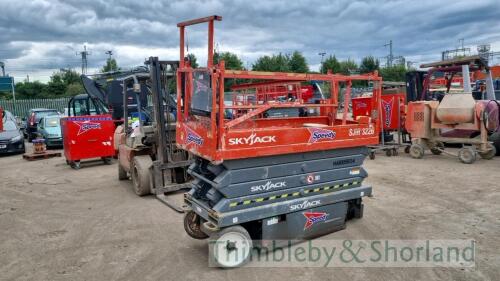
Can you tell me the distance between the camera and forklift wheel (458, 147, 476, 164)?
981 cm

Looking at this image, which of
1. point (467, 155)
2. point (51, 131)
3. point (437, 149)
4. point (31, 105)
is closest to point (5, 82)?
point (31, 105)

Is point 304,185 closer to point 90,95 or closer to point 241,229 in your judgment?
point 241,229

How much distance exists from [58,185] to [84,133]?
2.51m

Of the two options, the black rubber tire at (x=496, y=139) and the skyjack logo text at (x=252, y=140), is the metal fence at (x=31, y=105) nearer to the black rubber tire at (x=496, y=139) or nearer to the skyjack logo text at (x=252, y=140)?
the black rubber tire at (x=496, y=139)

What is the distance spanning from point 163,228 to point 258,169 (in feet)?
6.93

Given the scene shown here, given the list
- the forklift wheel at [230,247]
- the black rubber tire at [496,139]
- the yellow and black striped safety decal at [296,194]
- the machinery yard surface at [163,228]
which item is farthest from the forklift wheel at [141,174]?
the black rubber tire at [496,139]

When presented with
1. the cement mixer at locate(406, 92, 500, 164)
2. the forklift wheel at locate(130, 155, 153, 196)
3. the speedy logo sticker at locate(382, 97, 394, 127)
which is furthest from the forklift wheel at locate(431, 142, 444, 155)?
the forklift wheel at locate(130, 155, 153, 196)

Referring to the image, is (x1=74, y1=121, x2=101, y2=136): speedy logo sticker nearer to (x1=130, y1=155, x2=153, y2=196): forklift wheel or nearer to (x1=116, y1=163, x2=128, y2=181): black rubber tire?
(x1=116, y1=163, x2=128, y2=181): black rubber tire

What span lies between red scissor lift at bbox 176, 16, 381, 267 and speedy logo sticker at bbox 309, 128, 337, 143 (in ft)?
0.04

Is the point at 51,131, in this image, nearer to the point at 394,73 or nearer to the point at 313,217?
the point at 313,217

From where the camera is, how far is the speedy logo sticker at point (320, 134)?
15.2 feet

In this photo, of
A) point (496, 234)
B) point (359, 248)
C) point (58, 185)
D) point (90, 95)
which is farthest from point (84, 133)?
point (496, 234)

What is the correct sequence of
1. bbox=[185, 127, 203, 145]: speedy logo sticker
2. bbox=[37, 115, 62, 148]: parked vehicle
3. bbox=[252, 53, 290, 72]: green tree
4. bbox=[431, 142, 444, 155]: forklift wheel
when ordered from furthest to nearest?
bbox=[252, 53, 290, 72]: green tree → bbox=[37, 115, 62, 148]: parked vehicle → bbox=[431, 142, 444, 155]: forklift wheel → bbox=[185, 127, 203, 145]: speedy logo sticker

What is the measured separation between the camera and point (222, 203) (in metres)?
4.20
